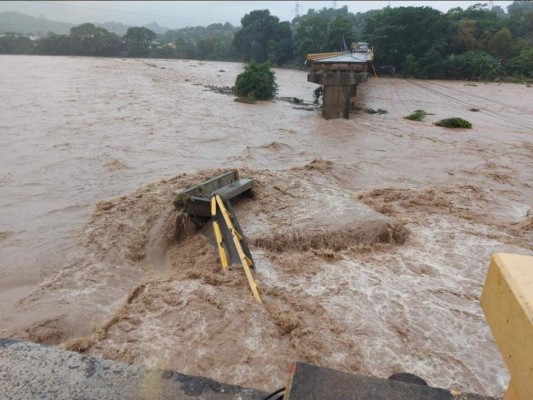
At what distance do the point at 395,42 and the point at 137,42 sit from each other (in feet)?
135

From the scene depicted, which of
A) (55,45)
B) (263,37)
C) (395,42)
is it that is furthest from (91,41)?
(395,42)

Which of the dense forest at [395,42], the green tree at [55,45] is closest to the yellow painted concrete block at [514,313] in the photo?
the dense forest at [395,42]

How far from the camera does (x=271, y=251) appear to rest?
5.95 metres

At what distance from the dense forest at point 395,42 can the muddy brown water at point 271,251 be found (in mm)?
26592

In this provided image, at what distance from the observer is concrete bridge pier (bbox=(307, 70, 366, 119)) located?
55.4 feet

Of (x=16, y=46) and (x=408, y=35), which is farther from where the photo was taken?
(x=16, y=46)

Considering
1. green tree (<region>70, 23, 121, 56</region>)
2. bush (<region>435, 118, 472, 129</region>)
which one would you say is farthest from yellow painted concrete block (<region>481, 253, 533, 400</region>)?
green tree (<region>70, 23, 121, 56</region>)

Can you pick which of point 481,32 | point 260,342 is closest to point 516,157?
point 260,342

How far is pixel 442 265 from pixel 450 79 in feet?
119

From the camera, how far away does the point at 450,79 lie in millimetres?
36719

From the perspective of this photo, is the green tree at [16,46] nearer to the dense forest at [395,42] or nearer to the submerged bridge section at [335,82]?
the dense forest at [395,42]

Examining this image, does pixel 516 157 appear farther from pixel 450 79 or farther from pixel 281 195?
pixel 450 79

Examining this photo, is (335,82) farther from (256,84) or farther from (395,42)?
(395,42)

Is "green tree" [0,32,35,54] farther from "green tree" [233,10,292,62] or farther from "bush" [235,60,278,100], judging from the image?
"bush" [235,60,278,100]
